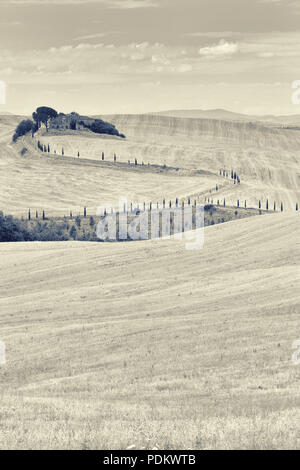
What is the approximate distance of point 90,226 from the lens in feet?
218

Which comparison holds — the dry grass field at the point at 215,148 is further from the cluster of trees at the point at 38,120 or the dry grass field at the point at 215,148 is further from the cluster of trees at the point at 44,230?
the cluster of trees at the point at 44,230

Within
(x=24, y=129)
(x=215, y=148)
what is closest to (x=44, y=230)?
(x=24, y=129)

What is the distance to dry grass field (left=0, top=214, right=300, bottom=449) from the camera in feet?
39.8

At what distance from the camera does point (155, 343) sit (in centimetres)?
2050

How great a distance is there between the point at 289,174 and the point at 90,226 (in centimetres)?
5280

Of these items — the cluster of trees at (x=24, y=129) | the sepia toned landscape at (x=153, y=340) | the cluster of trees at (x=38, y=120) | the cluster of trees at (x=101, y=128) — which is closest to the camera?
the sepia toned landscape at (x=153, y=340)

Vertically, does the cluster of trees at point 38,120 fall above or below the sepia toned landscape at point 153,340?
above

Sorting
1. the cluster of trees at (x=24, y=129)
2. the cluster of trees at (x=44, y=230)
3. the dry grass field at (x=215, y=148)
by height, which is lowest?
the cluster of trees at (x=44, y=230)

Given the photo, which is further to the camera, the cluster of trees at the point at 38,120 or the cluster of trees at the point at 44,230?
the cluster of trees at the point at 38,120

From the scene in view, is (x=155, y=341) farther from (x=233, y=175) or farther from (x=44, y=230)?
(x=233, y=175)

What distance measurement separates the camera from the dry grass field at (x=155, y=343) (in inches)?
478

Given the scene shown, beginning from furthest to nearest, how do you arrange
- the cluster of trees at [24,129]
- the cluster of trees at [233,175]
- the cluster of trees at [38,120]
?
the cluster of trees at [38,120]
the cluster of trees at [24,129]
the cluster of trees at [233,175]

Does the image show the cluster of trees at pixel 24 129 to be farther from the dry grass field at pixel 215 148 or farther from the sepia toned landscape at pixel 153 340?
the sepia toned landscape at pixel 153 340

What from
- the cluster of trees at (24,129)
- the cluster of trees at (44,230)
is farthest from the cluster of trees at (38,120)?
the cluster of trees at (44,230)
